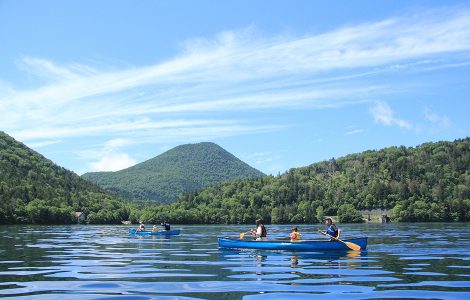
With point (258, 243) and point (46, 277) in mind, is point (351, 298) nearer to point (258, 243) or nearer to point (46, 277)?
point (46, 277)

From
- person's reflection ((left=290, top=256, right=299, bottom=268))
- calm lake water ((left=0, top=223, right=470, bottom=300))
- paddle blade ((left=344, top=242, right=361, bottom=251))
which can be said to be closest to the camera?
calm lake water ((left=0, top=223, right=470, bottom=300))

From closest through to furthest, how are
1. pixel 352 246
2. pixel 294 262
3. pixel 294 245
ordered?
1. pixel 294 262
2. pixel 352 246
3. pixel 294 245

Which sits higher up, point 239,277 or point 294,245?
point 294,245

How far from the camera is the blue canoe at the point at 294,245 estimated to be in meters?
41.7

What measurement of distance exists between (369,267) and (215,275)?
9.20 metres

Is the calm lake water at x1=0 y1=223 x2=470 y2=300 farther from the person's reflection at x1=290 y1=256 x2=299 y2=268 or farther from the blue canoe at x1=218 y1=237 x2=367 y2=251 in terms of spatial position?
the blue canoe at x1=218 y1=237 x2=367 y2=251

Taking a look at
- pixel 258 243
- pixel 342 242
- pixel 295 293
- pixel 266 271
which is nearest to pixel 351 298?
pixel 295 293

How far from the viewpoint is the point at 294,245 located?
43.2 m

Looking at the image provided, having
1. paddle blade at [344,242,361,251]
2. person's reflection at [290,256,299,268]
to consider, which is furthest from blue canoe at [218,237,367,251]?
person's reflection at [290,256,299,268]

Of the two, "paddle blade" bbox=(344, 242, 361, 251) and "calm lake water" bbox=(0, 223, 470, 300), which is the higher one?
"paddle blade" bbox=(344, 242, 361, 251)

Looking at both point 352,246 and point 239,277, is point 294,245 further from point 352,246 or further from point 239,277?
point 239,277

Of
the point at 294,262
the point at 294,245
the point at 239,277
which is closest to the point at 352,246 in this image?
the point at 294,245

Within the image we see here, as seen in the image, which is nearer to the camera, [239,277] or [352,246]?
[239,277]

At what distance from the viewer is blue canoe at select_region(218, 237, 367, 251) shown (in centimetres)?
4172
